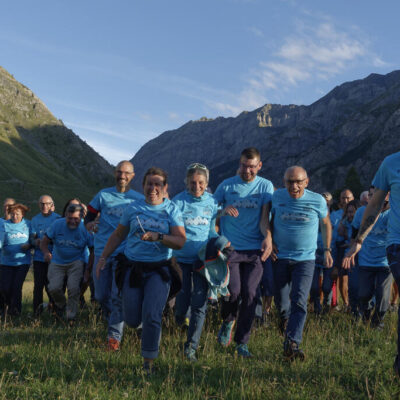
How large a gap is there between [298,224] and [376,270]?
237 cm

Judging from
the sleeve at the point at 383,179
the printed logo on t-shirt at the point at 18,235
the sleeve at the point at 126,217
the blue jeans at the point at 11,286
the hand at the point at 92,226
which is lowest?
the blue jeans at the point at 11,286

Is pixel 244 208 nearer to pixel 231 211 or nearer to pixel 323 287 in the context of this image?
pixel 231 211

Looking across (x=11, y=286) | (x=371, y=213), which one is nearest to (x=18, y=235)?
(x=11, y=286)

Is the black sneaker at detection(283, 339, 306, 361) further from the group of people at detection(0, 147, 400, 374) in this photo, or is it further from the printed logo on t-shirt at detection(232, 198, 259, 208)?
the printed logo on t-shirt at detection(232, 198, 259, 208)

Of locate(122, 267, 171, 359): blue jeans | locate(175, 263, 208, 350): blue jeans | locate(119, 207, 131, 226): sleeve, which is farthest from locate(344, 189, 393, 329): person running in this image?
locate(119, 207, 131, 226): sleeve

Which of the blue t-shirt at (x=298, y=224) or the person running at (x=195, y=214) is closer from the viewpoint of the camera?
the blue t-shirt at (x=298, y=224)

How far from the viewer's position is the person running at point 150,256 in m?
4.95

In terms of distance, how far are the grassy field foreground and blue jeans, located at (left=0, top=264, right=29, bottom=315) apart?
110 inches

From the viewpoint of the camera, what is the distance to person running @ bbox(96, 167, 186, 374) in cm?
495

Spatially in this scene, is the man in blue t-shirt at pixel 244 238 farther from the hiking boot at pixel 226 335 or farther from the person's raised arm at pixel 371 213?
the person's raised arm at pixel 371 213

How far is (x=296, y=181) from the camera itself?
609 centimetres

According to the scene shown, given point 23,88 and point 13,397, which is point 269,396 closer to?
point 13,397

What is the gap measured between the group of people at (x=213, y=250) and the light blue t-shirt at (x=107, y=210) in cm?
2

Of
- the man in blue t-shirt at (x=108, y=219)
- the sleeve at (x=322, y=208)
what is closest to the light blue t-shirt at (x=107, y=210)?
the man in blue t-shirt at (x=108, y=219)
